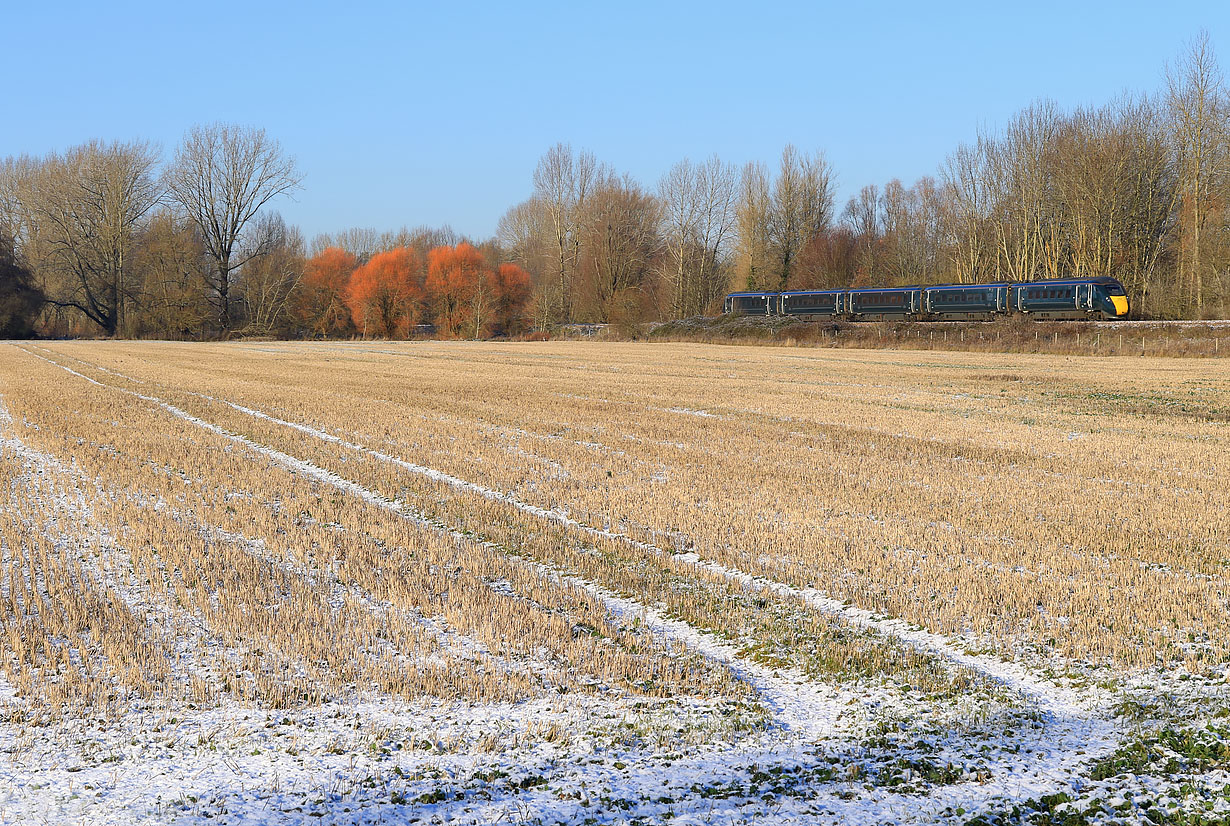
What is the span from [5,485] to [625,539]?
729cm

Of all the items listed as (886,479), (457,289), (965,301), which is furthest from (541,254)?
(886,479)

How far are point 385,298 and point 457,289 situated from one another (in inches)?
265

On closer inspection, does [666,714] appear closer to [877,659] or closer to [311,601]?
[877,659]

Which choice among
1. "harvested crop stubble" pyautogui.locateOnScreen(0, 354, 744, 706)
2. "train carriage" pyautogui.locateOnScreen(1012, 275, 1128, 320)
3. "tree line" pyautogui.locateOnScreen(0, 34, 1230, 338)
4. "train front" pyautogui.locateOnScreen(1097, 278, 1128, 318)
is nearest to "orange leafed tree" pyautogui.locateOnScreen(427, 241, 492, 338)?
"tree line" pyautogui.locateOnScreen(0, 34, 1230, 338)

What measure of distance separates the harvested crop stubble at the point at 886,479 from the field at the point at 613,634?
0.06 m

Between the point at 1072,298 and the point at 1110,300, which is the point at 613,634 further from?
the point at 1072,298

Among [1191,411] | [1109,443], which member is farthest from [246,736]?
[1191,411]

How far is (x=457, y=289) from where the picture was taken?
3489 inches

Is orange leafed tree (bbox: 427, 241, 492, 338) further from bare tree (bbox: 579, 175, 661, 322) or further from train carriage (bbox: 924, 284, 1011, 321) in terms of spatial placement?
train carriage (bbox: 924, 284, 1011, 321)

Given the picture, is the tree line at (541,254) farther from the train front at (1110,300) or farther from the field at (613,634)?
the field at (613,634)

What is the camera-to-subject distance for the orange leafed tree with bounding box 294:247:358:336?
292 feet

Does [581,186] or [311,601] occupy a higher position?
[581,186]

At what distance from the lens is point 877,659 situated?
5707mm

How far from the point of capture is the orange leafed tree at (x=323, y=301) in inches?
3505
